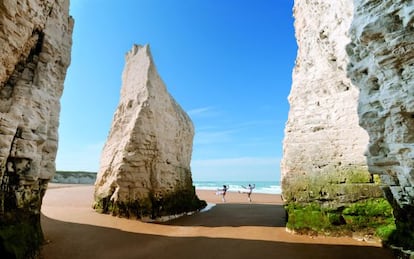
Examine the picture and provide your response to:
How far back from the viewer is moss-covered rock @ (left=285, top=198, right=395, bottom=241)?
Answer: 6871 millimetres

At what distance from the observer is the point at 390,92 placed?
15.4 ft

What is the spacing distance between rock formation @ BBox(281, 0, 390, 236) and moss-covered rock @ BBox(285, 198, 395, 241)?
63 millimetres

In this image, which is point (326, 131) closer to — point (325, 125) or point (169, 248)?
point (325, 125)

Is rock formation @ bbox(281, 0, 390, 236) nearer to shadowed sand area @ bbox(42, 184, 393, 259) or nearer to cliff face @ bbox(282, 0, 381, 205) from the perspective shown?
cliff face @ bbox(282, 0, 381, 205)

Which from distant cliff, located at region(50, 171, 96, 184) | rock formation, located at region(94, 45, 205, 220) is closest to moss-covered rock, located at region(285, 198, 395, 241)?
rock formation, located at region(94, 45, 205, 220)

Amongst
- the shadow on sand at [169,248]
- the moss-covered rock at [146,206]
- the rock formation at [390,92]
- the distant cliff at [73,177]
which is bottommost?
the shadow on sand at [169,248]

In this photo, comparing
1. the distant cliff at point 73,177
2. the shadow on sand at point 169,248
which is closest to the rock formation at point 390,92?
the shadow on sand at point 169,248

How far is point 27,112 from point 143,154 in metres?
5.16

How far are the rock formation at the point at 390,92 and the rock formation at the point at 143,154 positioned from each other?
764 centimetres

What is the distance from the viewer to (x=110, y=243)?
6879 millimetres

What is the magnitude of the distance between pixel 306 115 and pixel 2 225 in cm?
856

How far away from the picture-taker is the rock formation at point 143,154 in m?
9.87

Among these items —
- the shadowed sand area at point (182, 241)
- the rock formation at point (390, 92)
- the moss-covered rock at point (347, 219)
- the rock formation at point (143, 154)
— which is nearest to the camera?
the rock formation at point (390, 92)

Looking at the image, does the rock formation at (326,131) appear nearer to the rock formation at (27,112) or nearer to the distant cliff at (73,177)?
the rock formation at (27,112)
